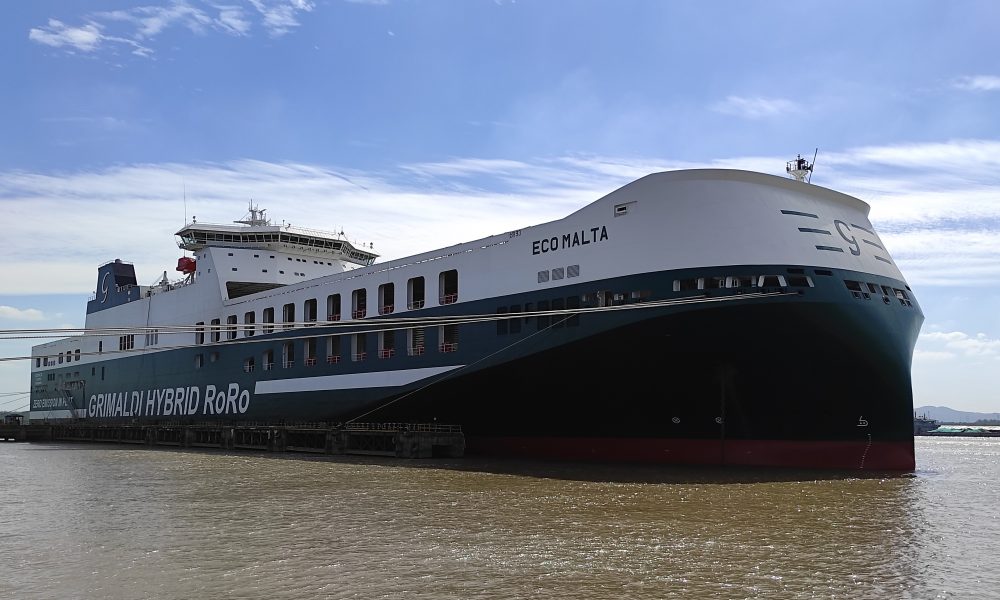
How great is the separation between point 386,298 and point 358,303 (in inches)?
69.2

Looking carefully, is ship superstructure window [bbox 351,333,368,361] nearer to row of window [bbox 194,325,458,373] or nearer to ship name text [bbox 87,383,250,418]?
row of window [bbox 194,325,458,373]

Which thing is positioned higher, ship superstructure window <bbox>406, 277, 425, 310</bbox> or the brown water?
ship superstructure window <bbox>406, 277, 425, 310</bbox>

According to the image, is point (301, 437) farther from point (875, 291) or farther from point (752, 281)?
point (875, 291)

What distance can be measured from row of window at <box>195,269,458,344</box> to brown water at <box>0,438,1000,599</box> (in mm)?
7151

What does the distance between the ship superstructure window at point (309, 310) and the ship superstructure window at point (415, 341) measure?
6384 mm

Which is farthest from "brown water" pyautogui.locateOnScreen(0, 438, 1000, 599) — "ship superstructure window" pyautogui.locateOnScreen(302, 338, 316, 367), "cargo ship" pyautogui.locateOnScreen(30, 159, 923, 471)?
"ship superstructure window" pyautogui.locateOnScreen(302, 338, 316, 367)

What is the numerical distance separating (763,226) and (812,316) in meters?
2.36

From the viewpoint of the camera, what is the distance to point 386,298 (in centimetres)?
2895

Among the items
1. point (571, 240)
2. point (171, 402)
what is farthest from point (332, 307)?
point (171, 402)

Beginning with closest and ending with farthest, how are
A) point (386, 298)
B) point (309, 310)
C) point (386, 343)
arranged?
point (386, 343)
point (386, 298)
point (309, 310)

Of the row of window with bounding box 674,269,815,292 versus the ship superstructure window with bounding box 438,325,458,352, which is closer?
the row of window with bounding box 674,269,815,292

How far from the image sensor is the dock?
25062 mm

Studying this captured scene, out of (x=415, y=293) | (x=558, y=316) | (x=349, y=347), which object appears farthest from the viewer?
(x=349, y=347)

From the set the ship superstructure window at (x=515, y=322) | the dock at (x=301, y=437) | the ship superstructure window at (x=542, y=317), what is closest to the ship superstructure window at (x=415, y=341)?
the dock at (x=301, y=437)
